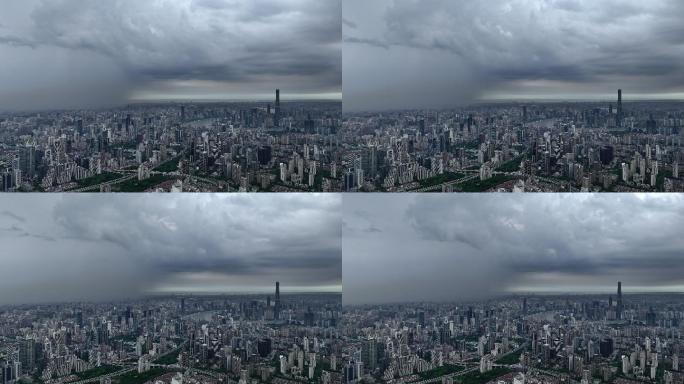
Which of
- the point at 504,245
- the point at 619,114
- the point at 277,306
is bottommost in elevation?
the point at 277,306

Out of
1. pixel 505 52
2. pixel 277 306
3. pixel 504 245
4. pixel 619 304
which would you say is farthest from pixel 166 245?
pixel 619 304

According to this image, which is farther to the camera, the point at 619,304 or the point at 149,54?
the point at 149,54

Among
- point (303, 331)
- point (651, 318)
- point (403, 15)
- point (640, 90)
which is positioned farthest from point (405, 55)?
point (651, 318)

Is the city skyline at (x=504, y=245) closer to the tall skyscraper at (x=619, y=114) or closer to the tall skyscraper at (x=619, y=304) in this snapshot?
the tall skyscraper at (x=619, y=304)

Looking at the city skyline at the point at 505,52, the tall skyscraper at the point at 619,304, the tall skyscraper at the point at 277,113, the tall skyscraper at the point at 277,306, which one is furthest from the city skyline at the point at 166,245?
the tall skyscraper at the point at 619,304

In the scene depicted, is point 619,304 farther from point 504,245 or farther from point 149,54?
point 149,54

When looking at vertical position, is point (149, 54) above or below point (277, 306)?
above
